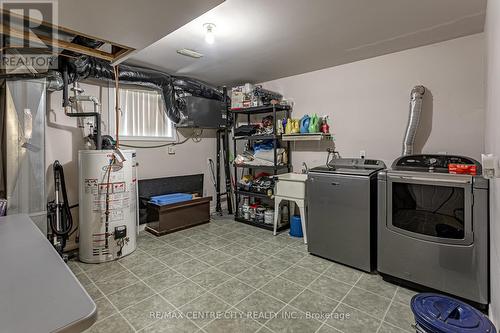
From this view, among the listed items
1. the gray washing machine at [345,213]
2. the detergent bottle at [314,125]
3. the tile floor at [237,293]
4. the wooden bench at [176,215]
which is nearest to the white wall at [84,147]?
the wooden bench at [176,215]

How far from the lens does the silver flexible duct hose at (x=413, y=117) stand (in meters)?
2.77

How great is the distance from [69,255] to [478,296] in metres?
4.10

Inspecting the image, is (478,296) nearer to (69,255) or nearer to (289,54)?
(289,54)

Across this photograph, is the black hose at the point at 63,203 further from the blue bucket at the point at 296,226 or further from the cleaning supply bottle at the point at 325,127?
the cleaning supply bottle at the point at 325,127

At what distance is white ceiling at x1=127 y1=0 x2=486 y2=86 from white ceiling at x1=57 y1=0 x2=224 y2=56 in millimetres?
1154

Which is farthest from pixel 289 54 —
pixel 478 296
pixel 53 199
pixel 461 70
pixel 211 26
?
pixel 53 199

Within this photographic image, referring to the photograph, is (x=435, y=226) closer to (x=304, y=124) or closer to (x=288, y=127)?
(x=304, y=124)

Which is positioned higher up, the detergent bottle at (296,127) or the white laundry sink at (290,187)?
the detergent bottle at (296,127)

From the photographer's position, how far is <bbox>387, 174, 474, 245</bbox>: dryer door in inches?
81.5

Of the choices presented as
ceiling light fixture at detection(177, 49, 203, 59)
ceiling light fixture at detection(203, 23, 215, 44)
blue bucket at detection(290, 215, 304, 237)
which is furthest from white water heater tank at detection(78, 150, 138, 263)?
blue bucket at detection(290, 215, 304, 237)

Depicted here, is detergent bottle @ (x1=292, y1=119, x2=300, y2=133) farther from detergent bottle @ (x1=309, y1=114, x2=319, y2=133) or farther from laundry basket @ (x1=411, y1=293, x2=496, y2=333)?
laundry basket @ (x1=411, y1=293, x2=496, y2=333)

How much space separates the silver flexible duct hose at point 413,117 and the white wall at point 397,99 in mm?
196

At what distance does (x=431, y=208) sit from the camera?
2291 mm

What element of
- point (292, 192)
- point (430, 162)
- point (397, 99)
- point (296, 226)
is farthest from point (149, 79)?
point (430, 162)
